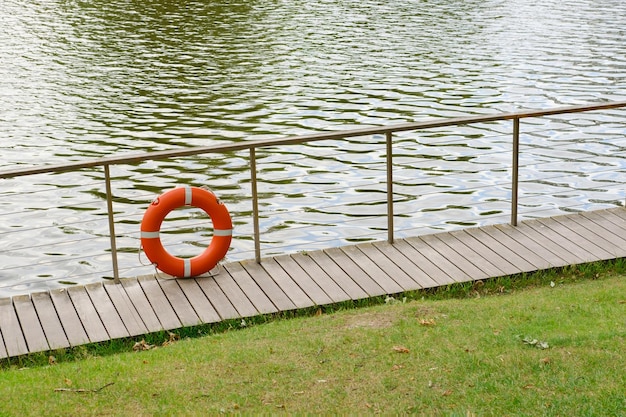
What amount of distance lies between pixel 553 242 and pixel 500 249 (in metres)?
0.39

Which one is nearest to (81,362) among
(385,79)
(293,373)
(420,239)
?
(293,373)

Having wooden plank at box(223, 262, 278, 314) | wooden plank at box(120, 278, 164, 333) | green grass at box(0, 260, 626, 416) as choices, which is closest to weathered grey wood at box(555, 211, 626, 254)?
green grass at box(0, 260, 626, 416)

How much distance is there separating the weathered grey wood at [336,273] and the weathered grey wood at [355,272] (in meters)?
0.03

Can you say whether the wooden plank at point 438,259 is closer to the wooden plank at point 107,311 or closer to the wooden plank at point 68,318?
the wooden plank at point 107,311

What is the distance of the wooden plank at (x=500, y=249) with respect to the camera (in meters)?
6.50

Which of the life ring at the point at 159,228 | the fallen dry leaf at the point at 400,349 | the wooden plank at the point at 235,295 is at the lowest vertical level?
the wooden plank at the point at 235,295

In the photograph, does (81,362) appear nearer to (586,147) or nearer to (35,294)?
(35,294)

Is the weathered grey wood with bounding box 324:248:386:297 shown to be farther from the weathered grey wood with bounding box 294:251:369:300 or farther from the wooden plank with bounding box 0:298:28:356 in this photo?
the wooden plank with bounding box 0:298:28:356

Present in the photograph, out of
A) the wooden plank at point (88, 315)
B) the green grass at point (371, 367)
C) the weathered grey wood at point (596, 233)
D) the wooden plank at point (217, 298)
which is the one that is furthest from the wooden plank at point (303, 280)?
the weathered grey wood at point (596, 233)

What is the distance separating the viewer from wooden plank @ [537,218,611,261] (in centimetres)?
666

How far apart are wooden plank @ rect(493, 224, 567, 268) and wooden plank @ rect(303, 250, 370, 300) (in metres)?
1.22

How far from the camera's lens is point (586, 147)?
11.3 metres

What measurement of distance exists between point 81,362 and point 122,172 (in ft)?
19.1

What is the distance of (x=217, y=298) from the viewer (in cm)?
612
